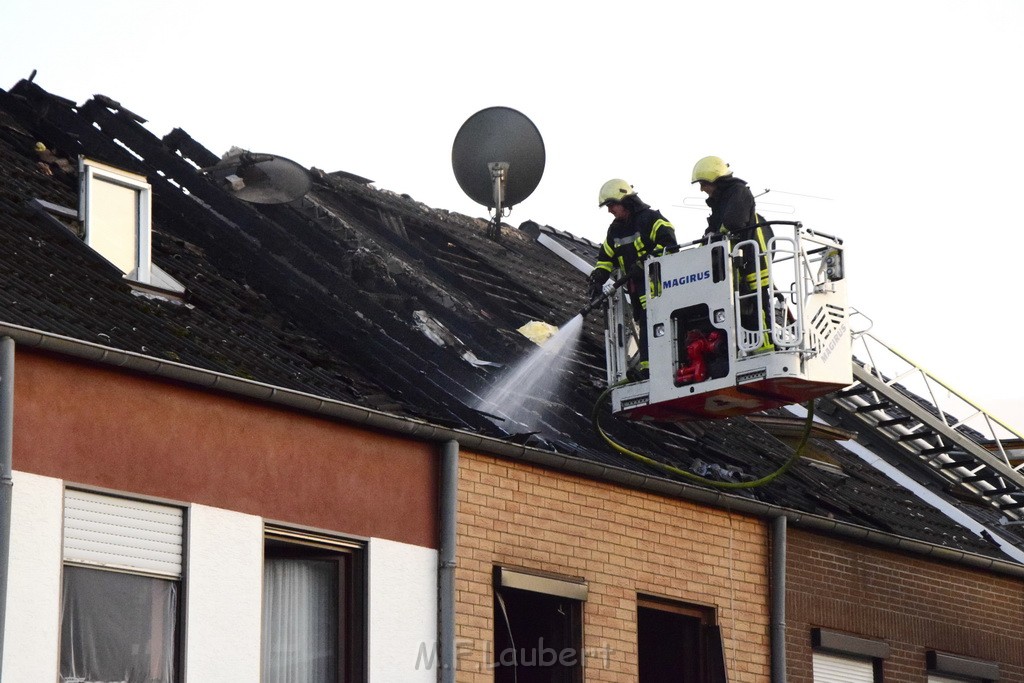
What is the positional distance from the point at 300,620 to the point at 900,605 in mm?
6466

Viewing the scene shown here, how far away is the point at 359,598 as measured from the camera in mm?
13570

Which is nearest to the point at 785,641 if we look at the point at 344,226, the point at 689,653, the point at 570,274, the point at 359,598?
the point at 689,653

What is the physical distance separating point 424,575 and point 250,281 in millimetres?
3814

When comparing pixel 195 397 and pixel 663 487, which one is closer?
pixel 195 397

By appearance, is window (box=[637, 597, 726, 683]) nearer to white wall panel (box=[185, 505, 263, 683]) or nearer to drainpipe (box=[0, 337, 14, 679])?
white wall panel (box=[185, 505, 263, 683])

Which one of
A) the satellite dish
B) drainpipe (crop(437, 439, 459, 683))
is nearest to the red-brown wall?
drainpipe (crop(437, 439, 459, 683))

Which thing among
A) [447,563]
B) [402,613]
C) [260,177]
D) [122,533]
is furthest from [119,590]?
[260,177]

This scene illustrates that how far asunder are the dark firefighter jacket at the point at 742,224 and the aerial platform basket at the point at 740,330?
2cm

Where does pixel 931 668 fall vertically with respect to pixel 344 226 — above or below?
below

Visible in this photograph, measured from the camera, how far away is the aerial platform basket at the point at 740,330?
15.7 meters

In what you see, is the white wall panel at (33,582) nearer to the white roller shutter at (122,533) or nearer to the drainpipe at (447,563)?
the white roller shutter at (122,533)

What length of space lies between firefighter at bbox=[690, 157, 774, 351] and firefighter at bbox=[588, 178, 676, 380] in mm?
547

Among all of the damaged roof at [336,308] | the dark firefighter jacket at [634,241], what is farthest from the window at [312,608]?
the dark firefighter jacket at [634,241]

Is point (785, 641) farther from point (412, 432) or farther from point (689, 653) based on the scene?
point (412, 432)
